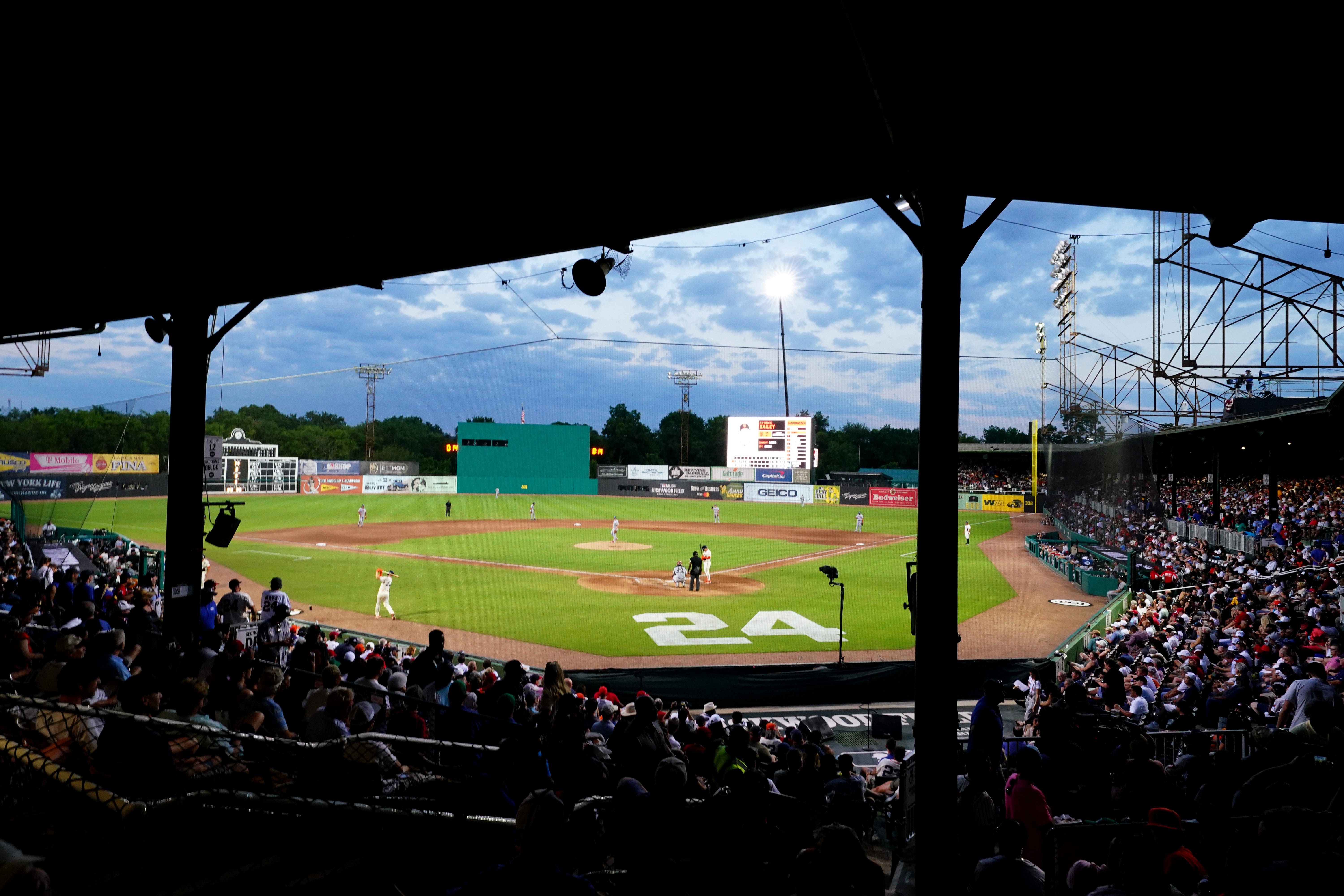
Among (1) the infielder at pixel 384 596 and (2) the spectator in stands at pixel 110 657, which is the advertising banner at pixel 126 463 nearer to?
(1) the infielder at pixel 384 596

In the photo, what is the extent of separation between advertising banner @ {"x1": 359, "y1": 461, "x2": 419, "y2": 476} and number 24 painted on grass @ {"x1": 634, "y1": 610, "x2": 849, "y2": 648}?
62.4m

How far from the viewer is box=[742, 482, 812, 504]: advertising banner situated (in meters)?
72.9

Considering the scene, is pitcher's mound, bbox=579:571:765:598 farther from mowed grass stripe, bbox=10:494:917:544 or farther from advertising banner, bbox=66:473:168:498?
advertising banner, bbox=66:473:168:498

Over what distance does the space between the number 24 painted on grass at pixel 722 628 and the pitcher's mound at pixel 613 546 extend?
14.8 meters

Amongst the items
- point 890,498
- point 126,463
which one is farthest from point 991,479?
point 126,463

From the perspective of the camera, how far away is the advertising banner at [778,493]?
72.9 metres

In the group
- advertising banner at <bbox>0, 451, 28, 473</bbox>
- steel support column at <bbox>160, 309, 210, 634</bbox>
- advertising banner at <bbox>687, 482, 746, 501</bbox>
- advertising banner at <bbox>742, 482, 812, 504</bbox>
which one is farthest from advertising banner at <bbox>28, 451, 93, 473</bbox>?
advertising banner at <bbox>742, 482, 812, 504</bbox>

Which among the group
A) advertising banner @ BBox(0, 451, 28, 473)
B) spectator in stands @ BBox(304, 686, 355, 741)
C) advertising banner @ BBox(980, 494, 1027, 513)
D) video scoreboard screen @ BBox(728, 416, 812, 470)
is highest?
video scoreboard screen @ BBox(728, 416, 812, 470)

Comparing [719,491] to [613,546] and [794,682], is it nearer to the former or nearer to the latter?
[613,546]

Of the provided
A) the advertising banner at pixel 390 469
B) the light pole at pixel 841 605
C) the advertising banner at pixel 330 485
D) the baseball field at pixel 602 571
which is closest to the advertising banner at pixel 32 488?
the baseball field at pixel 602 571

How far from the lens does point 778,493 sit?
245ft

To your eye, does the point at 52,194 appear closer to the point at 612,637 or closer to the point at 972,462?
the point at 612,637

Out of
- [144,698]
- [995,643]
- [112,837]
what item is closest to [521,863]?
[112,837]

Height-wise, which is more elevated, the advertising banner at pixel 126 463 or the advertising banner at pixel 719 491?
the advertising banner at pixel 126 463
